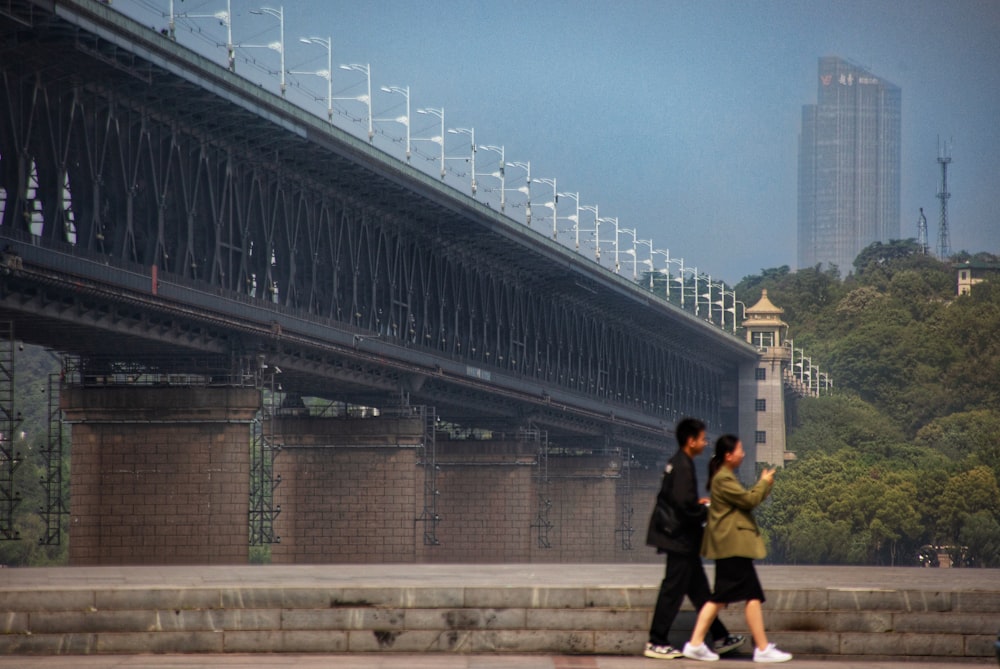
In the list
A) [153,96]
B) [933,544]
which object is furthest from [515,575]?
[933,544]

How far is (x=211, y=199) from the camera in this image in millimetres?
70312

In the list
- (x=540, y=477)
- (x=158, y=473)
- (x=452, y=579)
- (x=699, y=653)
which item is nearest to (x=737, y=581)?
(x=699, y=653)

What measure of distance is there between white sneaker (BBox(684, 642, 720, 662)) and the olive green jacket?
109 centimetres

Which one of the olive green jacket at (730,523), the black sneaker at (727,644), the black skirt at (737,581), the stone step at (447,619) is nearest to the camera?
the black skirt at (737,581)

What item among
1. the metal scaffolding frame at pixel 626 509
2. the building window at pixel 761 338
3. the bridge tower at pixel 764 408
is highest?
the building window at pixel 761 338

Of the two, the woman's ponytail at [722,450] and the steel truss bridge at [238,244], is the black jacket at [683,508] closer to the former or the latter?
the woman's ponytail at [722,450]

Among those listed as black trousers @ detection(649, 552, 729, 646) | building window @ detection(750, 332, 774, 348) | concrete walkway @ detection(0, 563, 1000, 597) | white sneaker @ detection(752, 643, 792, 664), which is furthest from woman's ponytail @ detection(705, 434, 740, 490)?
building window @ detection(750, 332, 774, 348)

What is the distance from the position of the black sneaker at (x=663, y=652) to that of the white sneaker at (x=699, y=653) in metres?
0.24

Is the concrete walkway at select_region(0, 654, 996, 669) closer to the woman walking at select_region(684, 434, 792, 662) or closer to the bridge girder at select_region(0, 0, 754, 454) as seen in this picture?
the woman walking at select_region(684, 434, 792, 662)

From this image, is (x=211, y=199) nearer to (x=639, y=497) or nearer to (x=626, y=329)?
(x=626, y=329)

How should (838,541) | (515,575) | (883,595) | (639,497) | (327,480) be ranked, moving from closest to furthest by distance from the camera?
(883,595), (515,575), (327,480), (838,541), (639,497)

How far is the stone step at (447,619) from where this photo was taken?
22594 millimetres

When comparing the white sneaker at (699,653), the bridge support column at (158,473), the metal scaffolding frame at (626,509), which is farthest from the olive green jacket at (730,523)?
the metal scaffolding frame at (626,509)

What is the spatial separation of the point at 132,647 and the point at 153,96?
44.8 metres
